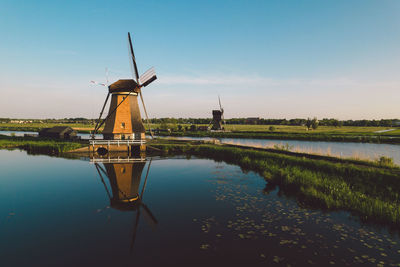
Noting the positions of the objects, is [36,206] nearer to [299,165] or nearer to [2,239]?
[2,239]

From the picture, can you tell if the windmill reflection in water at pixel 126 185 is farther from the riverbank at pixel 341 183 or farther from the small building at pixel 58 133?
the small building at pixel 58 133

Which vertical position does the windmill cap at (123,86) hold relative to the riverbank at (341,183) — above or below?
above

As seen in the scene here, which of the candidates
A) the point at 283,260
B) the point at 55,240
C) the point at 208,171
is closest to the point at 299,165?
the point at 208,171

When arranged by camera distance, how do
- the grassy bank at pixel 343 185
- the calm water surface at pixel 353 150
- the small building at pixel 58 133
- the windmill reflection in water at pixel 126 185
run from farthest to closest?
the small building at pixel 58 133 → the calm water surface at pixel 353 150 → the windmill reflection in water at pixel 126 185 → the grassy bank at pixel 343 185

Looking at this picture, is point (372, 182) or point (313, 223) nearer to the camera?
point (313, 223)

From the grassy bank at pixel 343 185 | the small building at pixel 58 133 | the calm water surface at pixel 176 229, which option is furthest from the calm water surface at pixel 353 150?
the small building at pixel 58 133

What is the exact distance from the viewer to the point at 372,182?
1213 cm

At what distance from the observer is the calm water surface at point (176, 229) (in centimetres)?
670

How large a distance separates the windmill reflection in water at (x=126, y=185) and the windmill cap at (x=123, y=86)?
11.1 m

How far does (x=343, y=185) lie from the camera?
40.0ft

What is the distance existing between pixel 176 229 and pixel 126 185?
8153 mm

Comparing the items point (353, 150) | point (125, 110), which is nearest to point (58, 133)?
point (125, 110)

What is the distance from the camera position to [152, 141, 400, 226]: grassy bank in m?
9.58

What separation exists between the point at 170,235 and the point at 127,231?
195 centimetres
